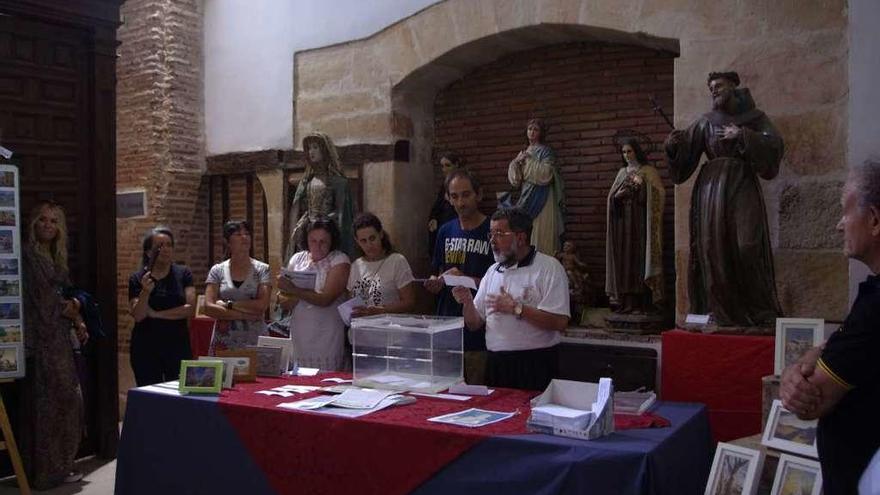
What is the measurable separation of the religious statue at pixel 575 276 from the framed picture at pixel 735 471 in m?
3.05

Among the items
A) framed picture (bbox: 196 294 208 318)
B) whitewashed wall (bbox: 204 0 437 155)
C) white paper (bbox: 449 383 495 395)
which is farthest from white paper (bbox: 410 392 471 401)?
whitewashed wall (bbox: 204 0 437 155)

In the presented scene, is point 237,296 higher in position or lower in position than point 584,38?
lower

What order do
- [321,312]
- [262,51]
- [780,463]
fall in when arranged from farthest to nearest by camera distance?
[262,51] < [321,312] < [780,463]

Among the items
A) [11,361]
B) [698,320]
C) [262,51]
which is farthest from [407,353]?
[262,51]

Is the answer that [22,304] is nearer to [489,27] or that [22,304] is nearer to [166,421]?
[166,421]

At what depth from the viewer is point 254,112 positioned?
7711mm

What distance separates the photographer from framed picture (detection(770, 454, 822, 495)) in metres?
2.71

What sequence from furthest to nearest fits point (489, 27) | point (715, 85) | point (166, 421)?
point (489, 27) < point (715, 85) < point (166, 421)

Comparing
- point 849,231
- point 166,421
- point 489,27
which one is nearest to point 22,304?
point 166,421

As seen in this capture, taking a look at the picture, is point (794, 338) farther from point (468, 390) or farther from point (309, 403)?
point (309, 403)

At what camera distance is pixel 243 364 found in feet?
12.7

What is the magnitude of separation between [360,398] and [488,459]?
2.49 ft

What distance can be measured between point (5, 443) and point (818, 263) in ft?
15.2

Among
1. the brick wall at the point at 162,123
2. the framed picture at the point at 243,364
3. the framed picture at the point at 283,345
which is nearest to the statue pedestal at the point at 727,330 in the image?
the framed picture at the point at 283,345
